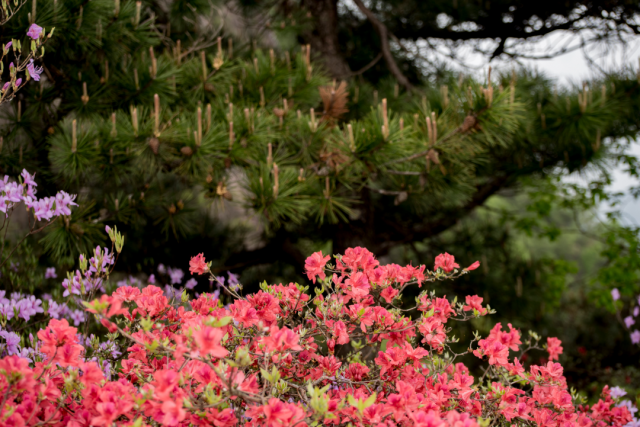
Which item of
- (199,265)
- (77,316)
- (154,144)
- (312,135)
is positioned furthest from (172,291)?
(312,135)

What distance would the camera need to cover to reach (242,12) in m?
4.08

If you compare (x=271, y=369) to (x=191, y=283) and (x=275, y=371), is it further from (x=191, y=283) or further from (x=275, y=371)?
(x=191, y=283)

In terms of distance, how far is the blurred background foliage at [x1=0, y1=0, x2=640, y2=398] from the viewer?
2.24 m

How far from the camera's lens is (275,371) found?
3.21 ft

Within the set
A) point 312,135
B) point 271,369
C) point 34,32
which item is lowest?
point 271,369

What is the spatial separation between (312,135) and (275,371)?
1.70 m

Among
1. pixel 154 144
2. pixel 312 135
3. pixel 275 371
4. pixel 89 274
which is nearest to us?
pixel 275 371

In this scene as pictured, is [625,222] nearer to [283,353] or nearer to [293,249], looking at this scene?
[293,249]

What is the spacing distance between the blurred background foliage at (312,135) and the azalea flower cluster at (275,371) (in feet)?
2.91

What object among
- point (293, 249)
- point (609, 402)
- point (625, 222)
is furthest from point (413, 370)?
point (625, 222)

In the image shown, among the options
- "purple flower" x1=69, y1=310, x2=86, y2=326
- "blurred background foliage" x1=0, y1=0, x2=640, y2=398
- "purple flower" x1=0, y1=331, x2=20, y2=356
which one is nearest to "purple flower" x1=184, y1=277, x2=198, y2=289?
"blurred background foliage" x1=0, y1=0, x2=640, y2=398

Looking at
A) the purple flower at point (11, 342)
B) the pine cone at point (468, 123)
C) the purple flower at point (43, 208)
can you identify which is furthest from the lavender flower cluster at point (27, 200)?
the pine cone at point (468, 123)

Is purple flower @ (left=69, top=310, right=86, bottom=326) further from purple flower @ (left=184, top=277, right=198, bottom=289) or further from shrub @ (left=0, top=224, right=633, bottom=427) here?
shrub @ (left=0, top=224, right=633, bottom=427)

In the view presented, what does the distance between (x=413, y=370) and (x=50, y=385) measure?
91 centimetres
